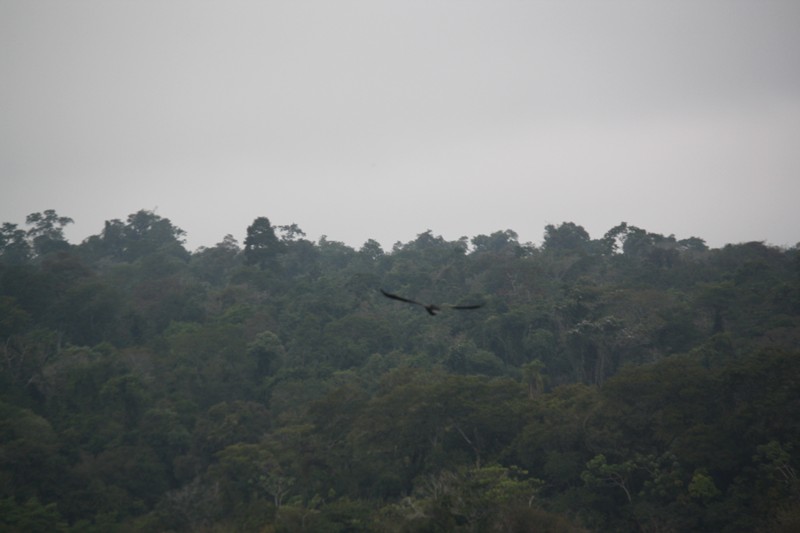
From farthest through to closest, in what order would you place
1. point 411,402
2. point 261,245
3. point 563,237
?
1. point 563,237
2. point 261,245
3. point 411,402

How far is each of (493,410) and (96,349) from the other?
18.5 metres

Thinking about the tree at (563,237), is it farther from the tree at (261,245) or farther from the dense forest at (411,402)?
the tree at (261,245)

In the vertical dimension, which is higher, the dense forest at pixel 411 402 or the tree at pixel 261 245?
the tree at pixel 261 245

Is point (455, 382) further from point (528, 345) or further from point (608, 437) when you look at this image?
point (528, 345)

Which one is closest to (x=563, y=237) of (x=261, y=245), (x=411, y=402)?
(x=261, y=245)

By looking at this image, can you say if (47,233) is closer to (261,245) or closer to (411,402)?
(261,245)

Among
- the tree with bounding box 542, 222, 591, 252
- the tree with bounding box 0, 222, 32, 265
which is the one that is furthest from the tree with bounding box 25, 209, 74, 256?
the tree with bounding box 542, 222, 591, 252

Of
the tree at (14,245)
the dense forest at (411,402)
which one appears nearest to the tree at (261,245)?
the dense forest at (411,402)

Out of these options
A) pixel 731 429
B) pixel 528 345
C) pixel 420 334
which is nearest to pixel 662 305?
pixel 528 345

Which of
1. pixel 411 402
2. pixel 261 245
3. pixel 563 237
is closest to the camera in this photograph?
pixel 411 402

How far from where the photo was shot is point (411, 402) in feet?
76.9

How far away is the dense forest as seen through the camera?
19.2 m

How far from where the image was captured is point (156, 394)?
2920 cm

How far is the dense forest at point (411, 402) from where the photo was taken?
1916cm
